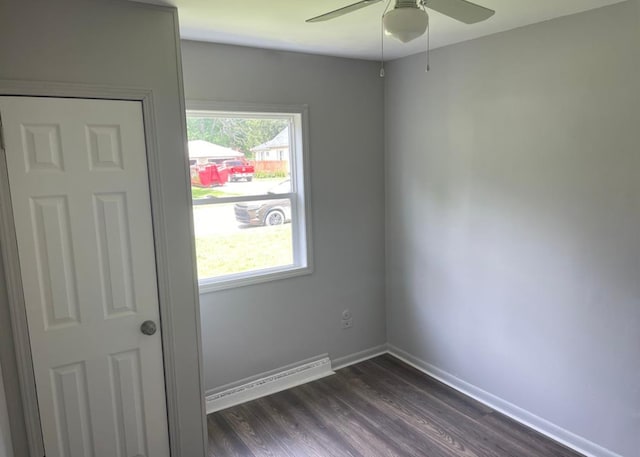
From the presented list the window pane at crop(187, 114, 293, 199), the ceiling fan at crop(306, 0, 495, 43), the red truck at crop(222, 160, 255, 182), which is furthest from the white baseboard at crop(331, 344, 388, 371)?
the ceiling fan at crop(306, 0, 495, 43)

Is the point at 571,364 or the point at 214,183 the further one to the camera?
the point at 214,183

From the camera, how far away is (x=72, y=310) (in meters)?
2.09

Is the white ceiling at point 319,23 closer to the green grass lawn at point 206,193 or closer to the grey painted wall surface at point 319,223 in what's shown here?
the grey painted wall surface at point 319,223

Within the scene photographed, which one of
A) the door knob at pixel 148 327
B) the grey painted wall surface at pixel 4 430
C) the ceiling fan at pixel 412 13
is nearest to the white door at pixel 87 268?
the door knob at pixel 148 327

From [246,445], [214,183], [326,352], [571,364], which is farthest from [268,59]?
[571,364]

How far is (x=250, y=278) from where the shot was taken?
10.6 ft

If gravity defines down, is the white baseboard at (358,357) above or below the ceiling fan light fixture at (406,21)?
below

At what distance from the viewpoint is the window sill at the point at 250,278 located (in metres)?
3.05

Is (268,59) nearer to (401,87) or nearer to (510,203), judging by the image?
(401,87)

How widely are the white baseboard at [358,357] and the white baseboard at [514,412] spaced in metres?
0.19

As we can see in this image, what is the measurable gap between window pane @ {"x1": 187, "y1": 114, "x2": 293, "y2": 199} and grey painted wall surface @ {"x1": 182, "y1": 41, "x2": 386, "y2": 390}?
0.18m

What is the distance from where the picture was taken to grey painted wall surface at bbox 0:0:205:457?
6.22ft

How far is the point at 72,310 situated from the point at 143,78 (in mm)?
1152

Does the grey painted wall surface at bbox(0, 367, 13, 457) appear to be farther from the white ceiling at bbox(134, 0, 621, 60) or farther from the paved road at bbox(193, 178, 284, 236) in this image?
the white ceiling at bbox(134, 0, 621, 60)
